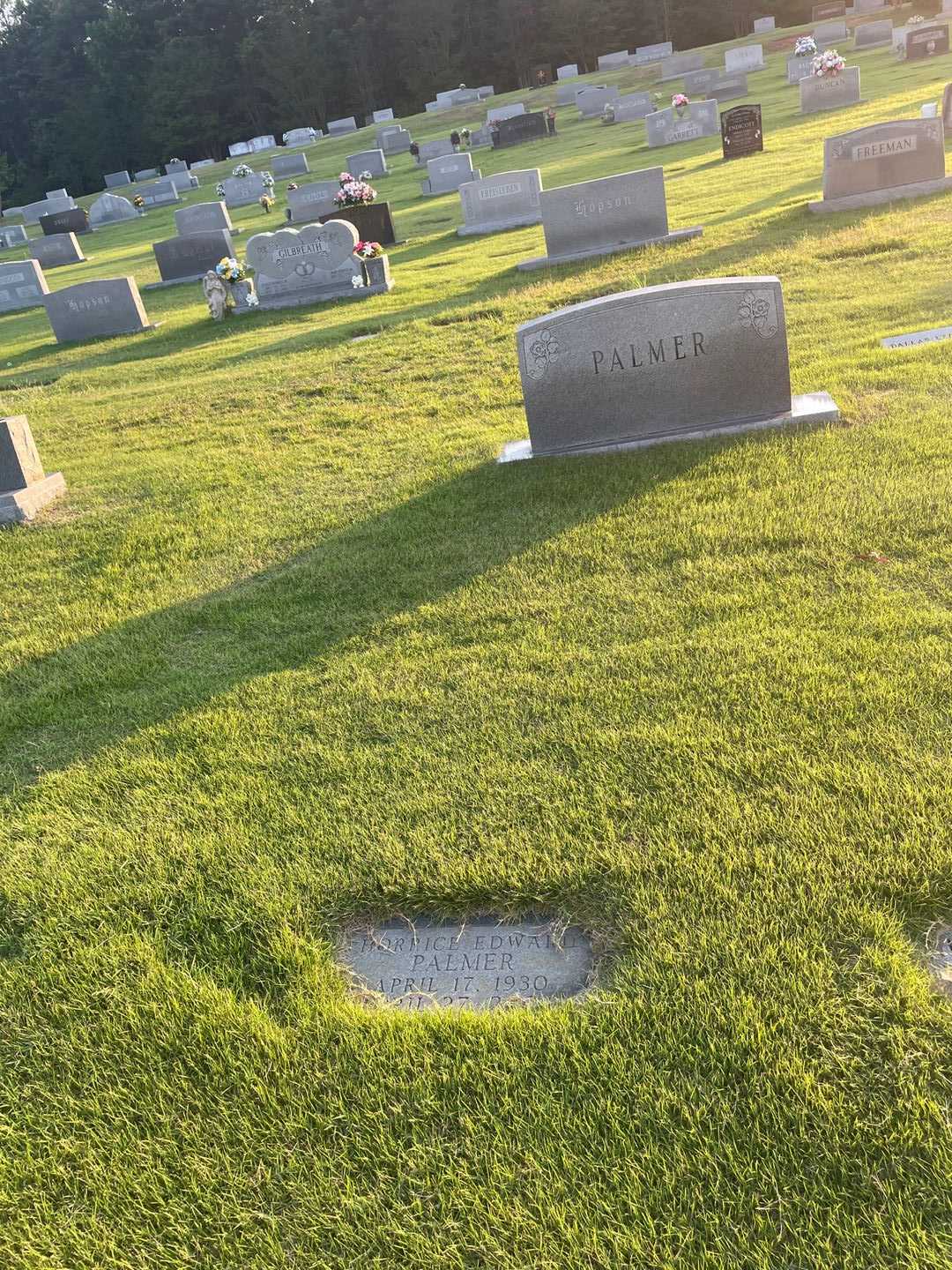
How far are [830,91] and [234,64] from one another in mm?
55519

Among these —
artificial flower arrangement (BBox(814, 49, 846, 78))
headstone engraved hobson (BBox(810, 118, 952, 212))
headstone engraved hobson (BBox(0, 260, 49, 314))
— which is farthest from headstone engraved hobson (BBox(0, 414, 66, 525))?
artificial flower arrangement (BBox(814, 49, 846, 78))

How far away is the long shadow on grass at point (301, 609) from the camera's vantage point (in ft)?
13.3

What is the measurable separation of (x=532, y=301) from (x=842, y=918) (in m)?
9.75

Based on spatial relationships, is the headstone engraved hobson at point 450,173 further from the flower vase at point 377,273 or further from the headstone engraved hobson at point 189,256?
the flower vase at point 377,273

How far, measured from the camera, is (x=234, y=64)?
63094mm

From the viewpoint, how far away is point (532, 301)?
10.8 metres

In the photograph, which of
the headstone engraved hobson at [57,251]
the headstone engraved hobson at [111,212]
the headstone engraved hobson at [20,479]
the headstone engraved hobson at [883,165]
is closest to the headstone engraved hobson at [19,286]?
the headstone engraved hobson at [57,251]

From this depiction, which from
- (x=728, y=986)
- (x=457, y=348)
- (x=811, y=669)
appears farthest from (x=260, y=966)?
(x=457, y=348)

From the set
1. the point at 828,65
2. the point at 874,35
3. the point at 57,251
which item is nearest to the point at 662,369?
the point at 828,65

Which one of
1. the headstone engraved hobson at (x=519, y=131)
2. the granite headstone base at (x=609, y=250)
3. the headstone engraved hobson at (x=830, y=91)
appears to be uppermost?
the headstone engraved hobson at (x=519, y=131)

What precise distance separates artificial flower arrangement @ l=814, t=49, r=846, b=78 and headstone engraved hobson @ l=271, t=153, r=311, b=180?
72.9 feet

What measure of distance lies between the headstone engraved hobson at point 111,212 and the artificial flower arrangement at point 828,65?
2803 cm

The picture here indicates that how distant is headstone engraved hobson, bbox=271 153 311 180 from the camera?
37.6 m

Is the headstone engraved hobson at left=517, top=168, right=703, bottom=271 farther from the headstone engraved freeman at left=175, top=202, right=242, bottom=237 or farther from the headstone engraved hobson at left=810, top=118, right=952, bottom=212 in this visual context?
the headstone engraved freeman at left=175, top=202, right=242, bottom=237
